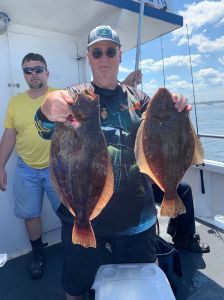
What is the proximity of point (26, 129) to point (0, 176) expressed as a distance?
612 mm

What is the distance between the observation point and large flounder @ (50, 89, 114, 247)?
5.37 ft

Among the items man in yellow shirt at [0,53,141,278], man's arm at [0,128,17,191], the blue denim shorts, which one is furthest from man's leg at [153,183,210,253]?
man's arm at [0,128,17,191]

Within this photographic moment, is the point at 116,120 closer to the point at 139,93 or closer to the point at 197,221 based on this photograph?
the point at 139,93

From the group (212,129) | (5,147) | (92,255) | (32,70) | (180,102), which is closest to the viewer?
(180,102)

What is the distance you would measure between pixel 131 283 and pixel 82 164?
0.95 metres

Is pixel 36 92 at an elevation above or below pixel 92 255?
above

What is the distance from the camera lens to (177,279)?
3270 millimetres

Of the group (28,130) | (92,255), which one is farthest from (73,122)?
(28,130)

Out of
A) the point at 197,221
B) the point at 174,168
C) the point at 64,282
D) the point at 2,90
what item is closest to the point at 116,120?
the point at 174,168

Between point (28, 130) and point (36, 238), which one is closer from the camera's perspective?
point (28, 130)

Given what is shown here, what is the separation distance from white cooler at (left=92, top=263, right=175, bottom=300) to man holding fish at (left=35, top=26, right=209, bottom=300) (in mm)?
84

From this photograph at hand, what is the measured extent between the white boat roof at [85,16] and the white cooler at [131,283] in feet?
9.41

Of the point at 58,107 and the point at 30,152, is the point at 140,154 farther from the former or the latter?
the point at 30,152

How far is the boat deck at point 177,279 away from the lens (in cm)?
310
